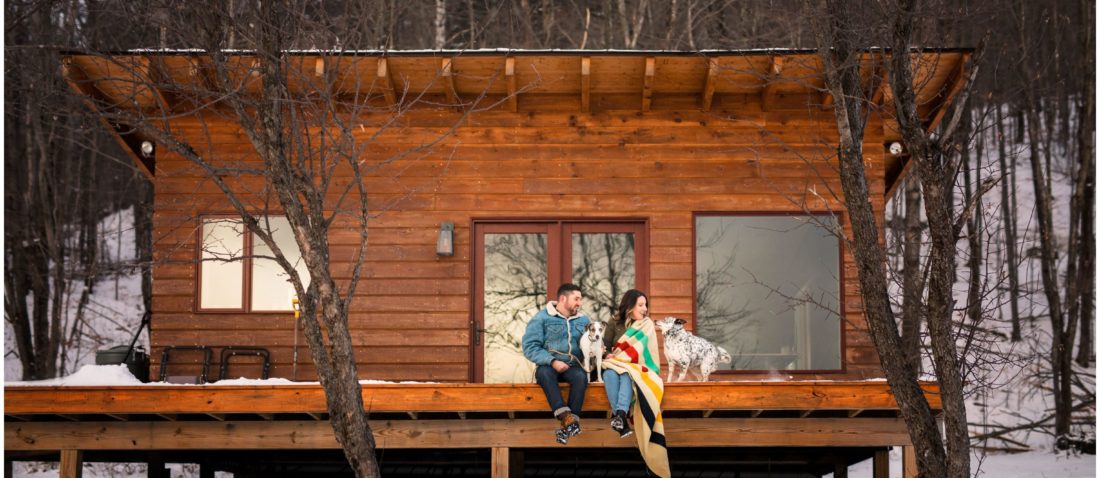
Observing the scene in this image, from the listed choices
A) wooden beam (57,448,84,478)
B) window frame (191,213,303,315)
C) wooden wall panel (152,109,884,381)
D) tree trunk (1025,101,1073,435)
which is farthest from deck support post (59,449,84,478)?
tree trunk (1025,101,1073,435)

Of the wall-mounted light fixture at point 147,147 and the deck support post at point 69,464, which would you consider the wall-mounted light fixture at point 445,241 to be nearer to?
the wall-mounted light fixture at point 147,147

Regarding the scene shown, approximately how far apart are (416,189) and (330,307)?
309cm

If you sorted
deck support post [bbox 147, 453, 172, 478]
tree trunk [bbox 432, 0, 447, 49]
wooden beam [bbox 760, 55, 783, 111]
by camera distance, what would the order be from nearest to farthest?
wooden beam [bbox 760, 55, 783, 111] → deck support post [bbox 147, 453, 172, 478] → tree trunk [bbox 432, 0, 447, 49]

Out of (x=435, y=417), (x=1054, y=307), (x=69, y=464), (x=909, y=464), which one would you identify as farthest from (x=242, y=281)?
(x=1054, y=307)

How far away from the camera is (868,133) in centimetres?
965

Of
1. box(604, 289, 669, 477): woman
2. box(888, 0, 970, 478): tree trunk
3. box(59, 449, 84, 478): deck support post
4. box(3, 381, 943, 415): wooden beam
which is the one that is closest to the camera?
box(888, 0, 970, 478): tree trunk

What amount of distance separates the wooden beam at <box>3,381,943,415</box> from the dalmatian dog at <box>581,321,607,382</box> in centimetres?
16

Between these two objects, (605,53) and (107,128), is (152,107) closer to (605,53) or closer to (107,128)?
(107,128)

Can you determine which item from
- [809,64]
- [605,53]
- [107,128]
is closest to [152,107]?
[107,128]

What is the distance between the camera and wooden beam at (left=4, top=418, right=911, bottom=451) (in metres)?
8.11

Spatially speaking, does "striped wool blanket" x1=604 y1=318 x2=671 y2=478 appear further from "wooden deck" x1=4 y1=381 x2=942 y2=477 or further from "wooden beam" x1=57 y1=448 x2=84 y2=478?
"wooden beam" x1=57 y1=448 x2=84 y2=478

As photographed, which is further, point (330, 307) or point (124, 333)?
point (124, 333)

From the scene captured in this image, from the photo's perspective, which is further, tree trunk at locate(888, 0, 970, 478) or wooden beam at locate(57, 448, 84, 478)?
wooden beam at locate(57, 448, 84, 478)

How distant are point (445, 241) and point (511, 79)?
4.80 ft
